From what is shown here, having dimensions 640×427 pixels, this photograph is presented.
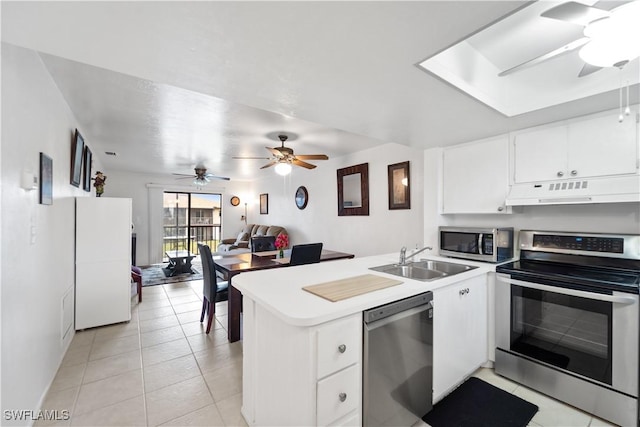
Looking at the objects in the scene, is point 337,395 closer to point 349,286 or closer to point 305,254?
point 349,286

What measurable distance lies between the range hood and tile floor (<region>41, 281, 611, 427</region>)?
1.46 meters

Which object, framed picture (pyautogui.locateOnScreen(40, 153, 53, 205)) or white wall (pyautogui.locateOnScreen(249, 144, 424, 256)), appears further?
white wall (pyautogui.locateOnScreen(249, 144, 424, 256))

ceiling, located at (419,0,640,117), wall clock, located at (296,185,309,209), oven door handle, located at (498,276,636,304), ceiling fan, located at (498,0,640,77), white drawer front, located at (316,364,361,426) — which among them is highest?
ceiling, located at (419,0,640,117)

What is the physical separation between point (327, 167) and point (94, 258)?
371 cm

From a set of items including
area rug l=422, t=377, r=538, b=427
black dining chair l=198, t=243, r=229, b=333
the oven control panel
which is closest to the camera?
area rug l=422, t=377, r=538, b=427

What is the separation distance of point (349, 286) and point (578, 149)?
208 centimetres

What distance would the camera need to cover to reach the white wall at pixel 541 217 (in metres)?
2.03

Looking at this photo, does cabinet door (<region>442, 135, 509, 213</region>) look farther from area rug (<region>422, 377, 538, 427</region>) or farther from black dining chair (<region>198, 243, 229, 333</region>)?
black dining chair (<region>198, 243, 229, 333</region>)

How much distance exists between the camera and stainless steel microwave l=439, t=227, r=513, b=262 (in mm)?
2371

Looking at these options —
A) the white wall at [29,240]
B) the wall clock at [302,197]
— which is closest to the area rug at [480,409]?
the white wall at [29,240]

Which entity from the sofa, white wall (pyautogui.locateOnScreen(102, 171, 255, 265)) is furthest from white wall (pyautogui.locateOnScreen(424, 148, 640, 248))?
white wall (pyautogui.locateOnScreen(102, 171, 255, 265))

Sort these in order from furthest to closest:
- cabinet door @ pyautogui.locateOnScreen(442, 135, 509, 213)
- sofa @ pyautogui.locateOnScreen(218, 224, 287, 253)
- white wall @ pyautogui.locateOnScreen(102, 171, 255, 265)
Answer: white wall @ pyautogui.locateOnScreen(102, 171, 255, 265) < sofa @ pyautogui.locateOnScreen(218, 224, 287, 253) < cabinet door @ pyautogui.locateOnScreen(442, 135, 509, 213)

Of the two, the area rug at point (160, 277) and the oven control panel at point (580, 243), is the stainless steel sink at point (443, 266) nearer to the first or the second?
the oven control panel at point (580, 243)

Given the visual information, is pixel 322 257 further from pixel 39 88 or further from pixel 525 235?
pixel 39 88
